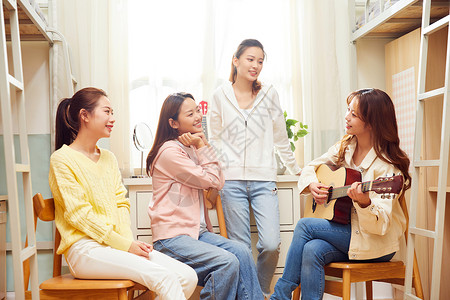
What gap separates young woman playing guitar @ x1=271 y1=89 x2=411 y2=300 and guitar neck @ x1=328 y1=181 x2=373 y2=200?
0.02 m

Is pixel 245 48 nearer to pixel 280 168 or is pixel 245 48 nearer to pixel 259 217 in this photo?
pixel 280 168

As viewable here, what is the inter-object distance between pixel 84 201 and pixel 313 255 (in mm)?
939

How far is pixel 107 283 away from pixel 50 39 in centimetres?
172

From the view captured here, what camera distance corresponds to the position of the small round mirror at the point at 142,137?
2770mm

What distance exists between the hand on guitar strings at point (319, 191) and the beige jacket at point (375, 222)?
139 mm

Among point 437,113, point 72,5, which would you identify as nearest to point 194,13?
point 72,5

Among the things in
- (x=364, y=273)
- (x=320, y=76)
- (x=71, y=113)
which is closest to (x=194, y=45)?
(x=320, y=76)

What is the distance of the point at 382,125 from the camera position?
80.6 inches

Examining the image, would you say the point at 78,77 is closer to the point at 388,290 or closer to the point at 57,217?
the point at 57,217

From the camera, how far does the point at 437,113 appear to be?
2.63 meters

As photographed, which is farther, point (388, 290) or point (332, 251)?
point (388, 290)

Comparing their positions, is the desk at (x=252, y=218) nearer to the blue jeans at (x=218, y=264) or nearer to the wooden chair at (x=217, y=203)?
the wooden chair at (x=217, y=203)

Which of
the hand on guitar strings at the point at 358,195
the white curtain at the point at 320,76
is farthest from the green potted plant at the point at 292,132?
the hand on guitar strings at the point at 358,195

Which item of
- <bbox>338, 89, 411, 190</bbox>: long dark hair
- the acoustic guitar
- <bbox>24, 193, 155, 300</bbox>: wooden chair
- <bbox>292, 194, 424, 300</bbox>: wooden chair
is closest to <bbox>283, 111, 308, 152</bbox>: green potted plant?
the acoustic guitar
